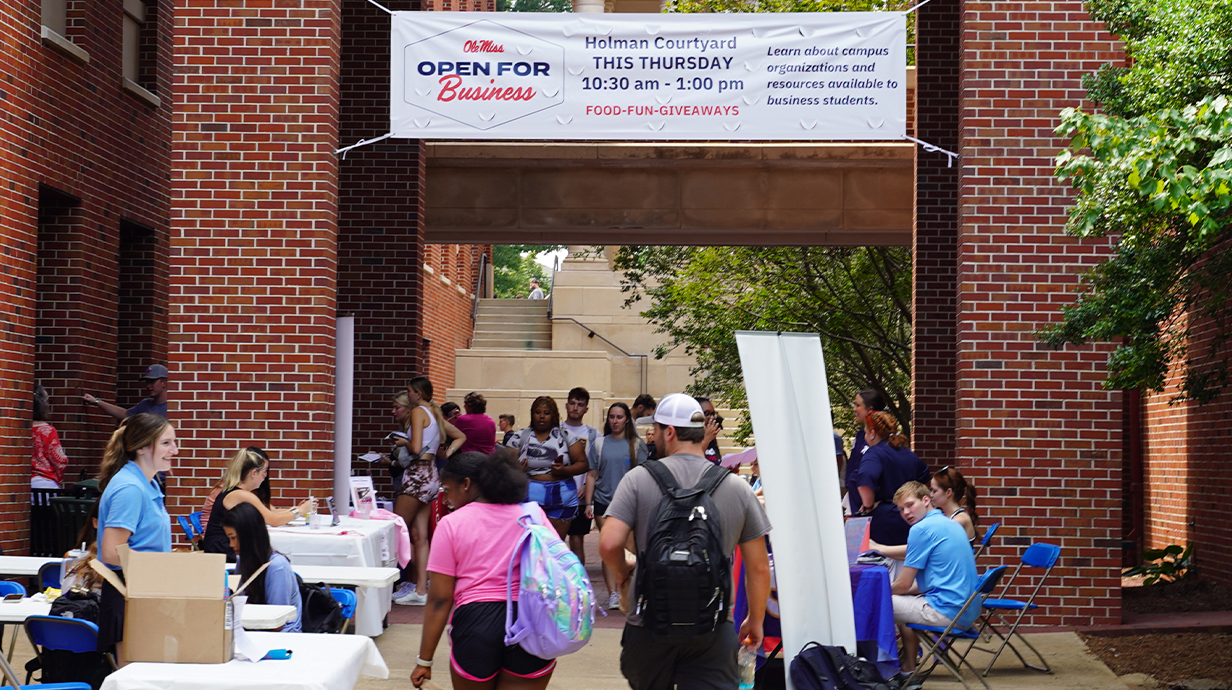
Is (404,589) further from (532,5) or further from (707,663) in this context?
(532,5)

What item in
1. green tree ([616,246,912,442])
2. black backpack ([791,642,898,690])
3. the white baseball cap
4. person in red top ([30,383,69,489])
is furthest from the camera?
green tree ([616,246,912,442])

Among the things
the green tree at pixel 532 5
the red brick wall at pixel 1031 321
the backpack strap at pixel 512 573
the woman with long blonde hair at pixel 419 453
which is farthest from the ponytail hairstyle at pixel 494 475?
the green tree at pixel 532 5

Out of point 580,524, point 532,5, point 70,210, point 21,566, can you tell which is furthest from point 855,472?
point 532,5

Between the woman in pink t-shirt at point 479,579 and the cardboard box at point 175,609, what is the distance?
0.75 m

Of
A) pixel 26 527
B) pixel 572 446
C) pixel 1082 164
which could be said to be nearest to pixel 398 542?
pixel 572 446

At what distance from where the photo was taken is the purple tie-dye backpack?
461 cm

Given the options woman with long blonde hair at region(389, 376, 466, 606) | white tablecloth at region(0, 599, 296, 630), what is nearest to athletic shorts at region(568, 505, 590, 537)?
woman with long blonde hair at region(389, 376, 466, 606)

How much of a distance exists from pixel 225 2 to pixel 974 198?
19.4 feet

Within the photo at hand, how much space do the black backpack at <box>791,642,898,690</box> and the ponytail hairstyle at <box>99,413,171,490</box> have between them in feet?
10.5

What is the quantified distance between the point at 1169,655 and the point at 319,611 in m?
5.77

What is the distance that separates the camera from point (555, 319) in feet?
106

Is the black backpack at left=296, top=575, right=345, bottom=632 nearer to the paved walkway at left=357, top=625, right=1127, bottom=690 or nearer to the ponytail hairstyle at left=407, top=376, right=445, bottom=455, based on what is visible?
the paved walkway at left=357, top=625, right=1127, bottom=690

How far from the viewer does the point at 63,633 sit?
524 cm

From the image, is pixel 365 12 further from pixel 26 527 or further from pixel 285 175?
pixel 26 527
